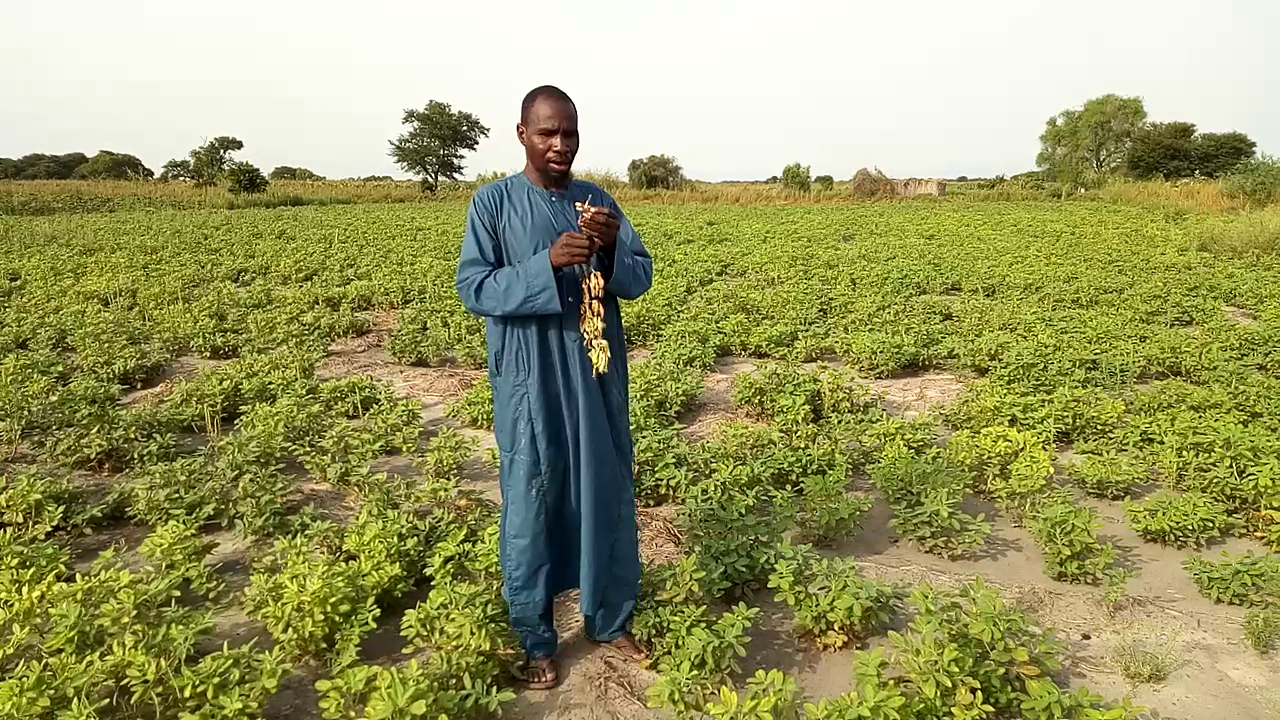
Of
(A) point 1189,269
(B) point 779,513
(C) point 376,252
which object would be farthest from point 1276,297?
(C) point 376,252

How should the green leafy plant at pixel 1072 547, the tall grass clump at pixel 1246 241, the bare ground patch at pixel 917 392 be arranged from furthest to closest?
the tall grass clump at pixel 1246 241, the bare ground patch at pixel 917 392, the green leafy plant at pixel 1072 547

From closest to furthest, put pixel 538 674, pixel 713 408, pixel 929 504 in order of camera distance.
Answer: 1. pixel 538 674
2. pixel 929 504
3. pixel 713 408

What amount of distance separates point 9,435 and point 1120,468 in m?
6.81

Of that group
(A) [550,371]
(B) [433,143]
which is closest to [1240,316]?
(A) [550,371]

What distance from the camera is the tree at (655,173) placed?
3872 cm

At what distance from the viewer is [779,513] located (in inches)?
157

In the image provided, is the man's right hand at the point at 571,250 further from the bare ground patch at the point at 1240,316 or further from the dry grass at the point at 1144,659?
the bare ground patch at the point at 1240,316

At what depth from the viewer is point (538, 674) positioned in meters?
2.88

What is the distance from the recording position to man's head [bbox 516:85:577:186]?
2504 millimetres

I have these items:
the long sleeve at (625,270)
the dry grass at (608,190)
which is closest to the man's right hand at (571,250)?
the long sleeve at (625,270)

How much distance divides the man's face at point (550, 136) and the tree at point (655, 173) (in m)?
34.8

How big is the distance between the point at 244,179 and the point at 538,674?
31.1m

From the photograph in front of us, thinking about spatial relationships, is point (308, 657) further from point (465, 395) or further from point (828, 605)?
point (465, 395)

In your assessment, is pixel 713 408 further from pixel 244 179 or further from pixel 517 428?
pixel 244 179
